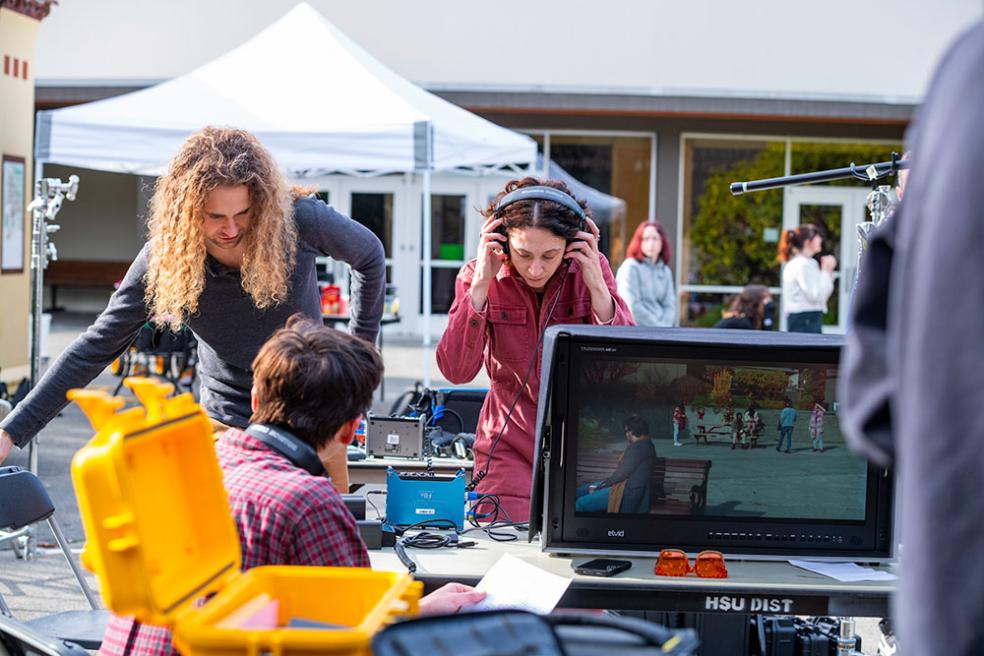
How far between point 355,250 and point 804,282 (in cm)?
698

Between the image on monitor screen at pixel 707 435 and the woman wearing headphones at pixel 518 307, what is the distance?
0.55 meters

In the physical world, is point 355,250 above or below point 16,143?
below

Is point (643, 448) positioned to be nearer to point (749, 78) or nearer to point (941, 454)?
point (941, 454)

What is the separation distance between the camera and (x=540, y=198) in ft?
10.9

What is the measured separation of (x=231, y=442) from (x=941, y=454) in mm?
1467

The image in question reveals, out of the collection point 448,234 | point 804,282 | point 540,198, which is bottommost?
point 804,282

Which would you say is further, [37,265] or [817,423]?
[37,265]

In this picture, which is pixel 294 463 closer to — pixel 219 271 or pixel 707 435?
pixel 707 435

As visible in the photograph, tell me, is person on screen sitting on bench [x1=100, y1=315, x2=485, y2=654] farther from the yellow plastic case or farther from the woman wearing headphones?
the woman wearing headphones

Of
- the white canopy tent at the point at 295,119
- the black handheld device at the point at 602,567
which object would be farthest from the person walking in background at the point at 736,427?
the white canopy tent at the point at 295,119

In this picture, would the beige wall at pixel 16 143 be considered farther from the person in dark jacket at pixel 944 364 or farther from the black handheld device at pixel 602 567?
the person in dark jacket at pixel 944 364

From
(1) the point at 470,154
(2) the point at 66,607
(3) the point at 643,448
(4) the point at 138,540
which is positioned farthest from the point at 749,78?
(4) the point at 138,540

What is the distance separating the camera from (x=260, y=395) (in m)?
2.26

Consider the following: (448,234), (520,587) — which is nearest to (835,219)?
(448,234)
